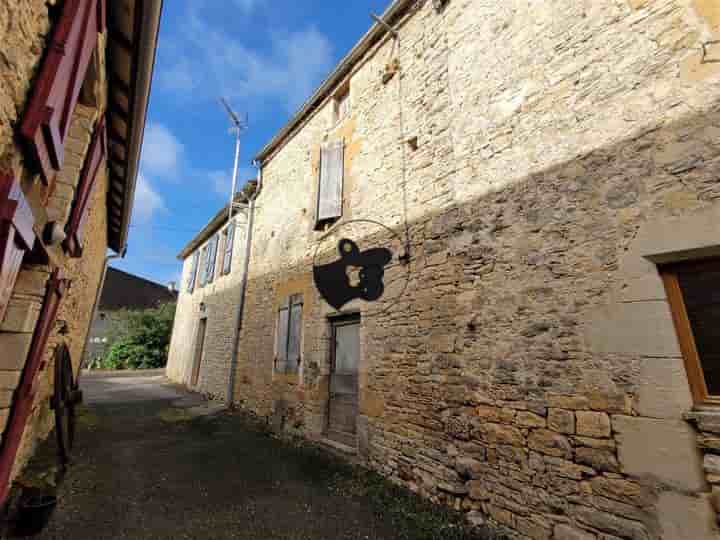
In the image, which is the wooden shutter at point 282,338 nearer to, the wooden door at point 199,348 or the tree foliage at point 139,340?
the wooden door at point 199,348

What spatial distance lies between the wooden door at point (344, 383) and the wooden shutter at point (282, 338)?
53.9 inches

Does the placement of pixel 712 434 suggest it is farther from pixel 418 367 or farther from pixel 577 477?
pixel 418 367

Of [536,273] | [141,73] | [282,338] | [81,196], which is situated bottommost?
[282,338]

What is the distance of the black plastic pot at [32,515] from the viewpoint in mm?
2633

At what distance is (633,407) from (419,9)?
18.3ft

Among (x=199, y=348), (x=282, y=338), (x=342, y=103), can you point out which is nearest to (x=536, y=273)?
(x=282, y=338)

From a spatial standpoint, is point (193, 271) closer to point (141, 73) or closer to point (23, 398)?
point (141, 73)

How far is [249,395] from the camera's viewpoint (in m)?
7.30

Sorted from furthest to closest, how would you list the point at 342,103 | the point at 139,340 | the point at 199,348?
1. the point at 139,340
2. the point at 199,348
3. the point at 342,103

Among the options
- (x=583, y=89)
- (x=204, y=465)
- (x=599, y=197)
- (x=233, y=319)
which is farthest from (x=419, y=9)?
(x=233, y=319)

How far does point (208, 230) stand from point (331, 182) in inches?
310

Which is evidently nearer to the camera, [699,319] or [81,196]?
[699,319]

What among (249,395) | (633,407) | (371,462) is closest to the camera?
(633,407)

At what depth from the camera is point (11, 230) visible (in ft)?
4.70
